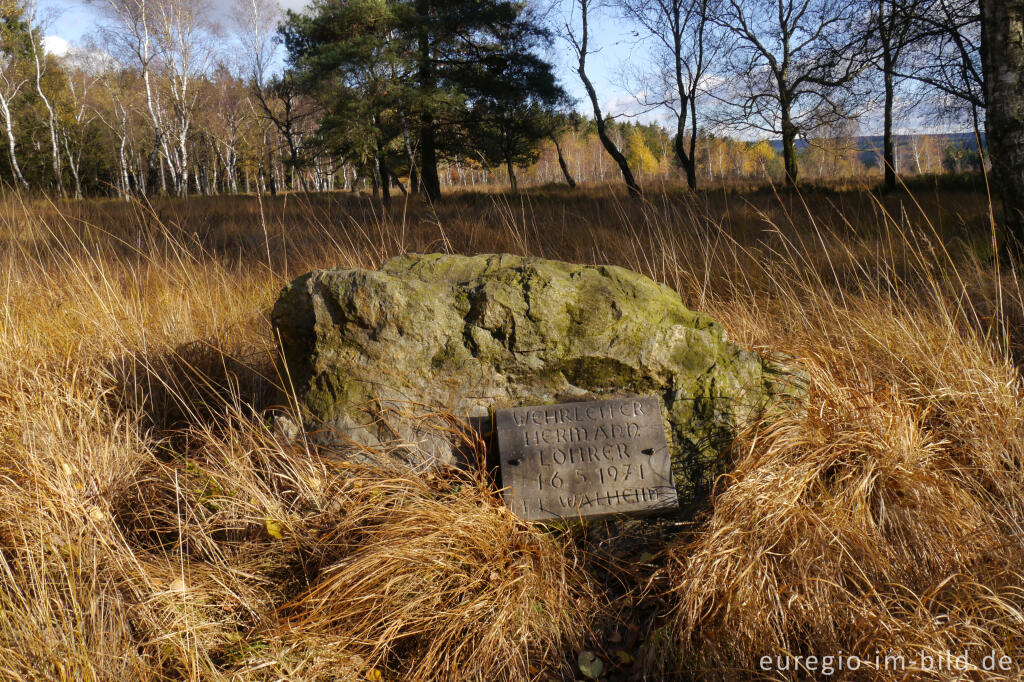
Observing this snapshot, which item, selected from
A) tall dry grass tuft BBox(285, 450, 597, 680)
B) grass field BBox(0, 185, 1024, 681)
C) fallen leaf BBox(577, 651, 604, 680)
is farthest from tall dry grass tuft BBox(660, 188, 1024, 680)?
tall dry grass tuft BBox(285, 450, 597, 680)

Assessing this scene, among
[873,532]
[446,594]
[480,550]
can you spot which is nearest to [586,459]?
[480,550]

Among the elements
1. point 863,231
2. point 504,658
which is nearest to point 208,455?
point 504,658

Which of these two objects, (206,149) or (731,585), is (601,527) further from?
(206,149)

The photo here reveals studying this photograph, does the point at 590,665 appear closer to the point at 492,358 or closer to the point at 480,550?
the point at 480,550

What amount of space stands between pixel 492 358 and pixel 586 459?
54 centimetres

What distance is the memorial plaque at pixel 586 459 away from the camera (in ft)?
6.95

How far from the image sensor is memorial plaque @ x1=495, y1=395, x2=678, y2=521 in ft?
6.95

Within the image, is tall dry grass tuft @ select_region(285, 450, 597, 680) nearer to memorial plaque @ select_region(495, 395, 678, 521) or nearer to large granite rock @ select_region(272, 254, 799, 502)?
memorial plaque @ select_region(495, 395, 678, 521)

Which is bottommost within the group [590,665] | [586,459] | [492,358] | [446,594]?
[590,665]

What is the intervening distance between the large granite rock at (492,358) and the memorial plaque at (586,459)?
0.12m

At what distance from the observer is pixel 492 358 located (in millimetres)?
2363

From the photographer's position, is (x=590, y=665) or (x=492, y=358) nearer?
(x=590, y=665)

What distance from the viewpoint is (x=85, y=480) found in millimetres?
2111

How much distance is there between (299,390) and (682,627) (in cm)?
163
